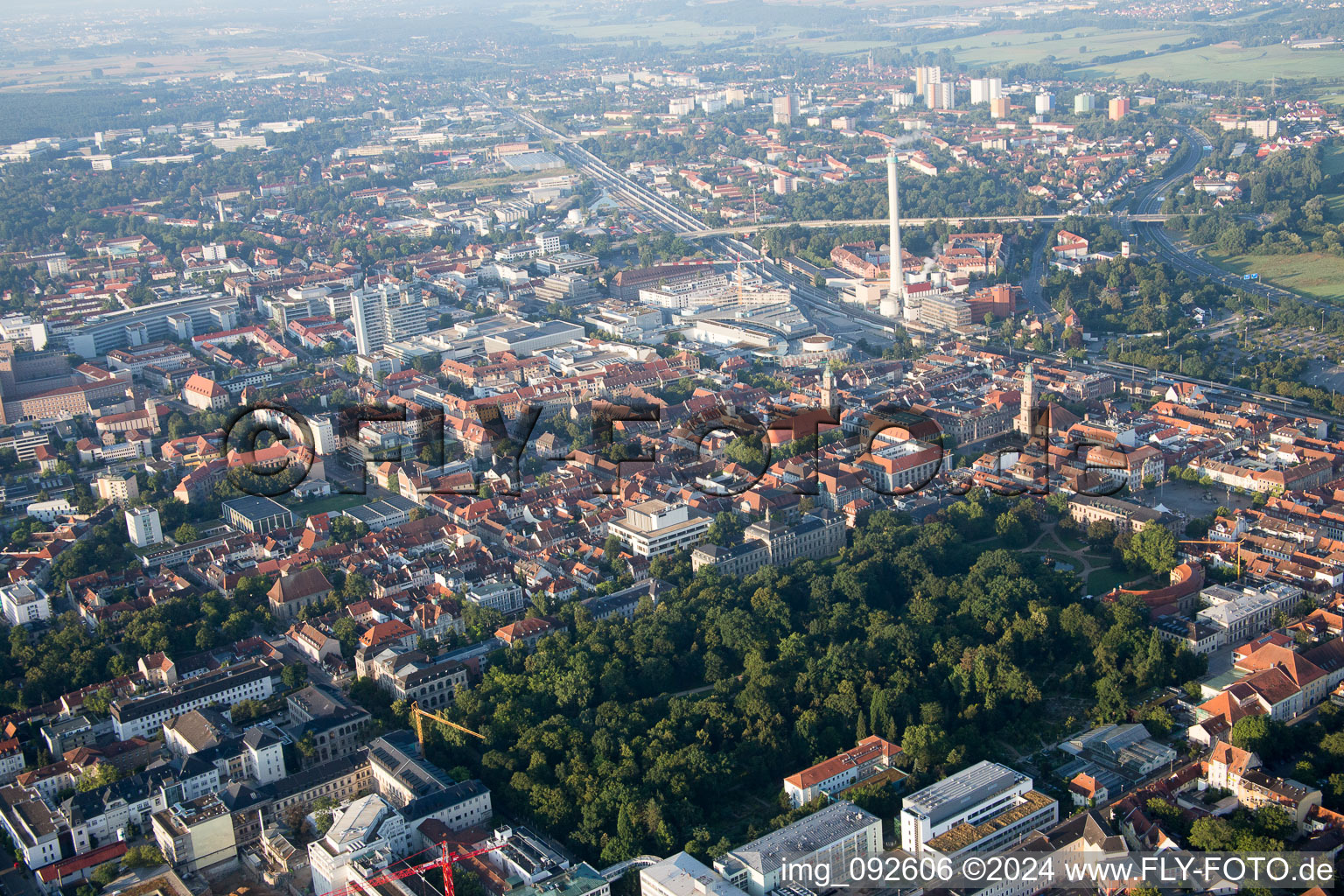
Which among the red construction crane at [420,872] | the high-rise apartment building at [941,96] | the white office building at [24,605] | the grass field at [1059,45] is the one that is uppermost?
the grass field at [1059,45]

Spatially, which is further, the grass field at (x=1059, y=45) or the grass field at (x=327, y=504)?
the grass field at (x=1059, y=45)

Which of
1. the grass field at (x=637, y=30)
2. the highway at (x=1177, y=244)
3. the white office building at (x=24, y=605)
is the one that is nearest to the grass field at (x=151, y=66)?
the grass field at (x=637, y=30)

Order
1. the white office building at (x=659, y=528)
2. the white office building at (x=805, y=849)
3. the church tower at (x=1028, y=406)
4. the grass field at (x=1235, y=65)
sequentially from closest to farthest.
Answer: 1. the white office building at (x=805, y=849)
2. the white office building at (x=659, y=528)
3. the church tower at (x=1028, y=406)
4. the grass field at (x=1235, y=65)

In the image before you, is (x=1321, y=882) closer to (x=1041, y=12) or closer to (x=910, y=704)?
(x=910, y=704)

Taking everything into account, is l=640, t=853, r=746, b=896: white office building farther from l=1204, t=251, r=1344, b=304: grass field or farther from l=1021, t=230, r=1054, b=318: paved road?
l=1204, t=251, r=1344, b=304: grass field

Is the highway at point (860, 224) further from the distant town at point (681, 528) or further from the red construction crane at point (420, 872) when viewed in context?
the red construction crane at point (420, 872)

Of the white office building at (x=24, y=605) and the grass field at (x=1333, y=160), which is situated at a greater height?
the grass field at (x=1333, y=160)

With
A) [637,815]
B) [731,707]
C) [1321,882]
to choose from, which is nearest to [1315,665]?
[1321,882]
